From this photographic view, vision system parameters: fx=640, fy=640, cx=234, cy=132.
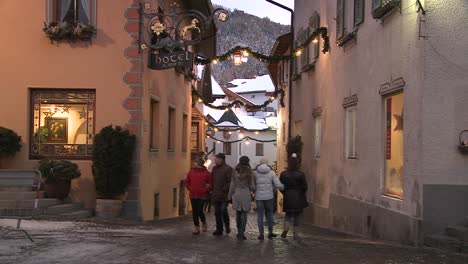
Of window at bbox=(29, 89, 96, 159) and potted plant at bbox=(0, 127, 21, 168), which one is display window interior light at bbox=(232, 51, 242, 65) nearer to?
Answer: window at bbox=(29, 89, 96, 159)

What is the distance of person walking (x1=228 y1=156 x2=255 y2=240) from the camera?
12.1 m

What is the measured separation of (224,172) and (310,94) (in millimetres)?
9810

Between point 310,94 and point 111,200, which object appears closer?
point 111,200

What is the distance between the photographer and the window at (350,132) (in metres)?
15.5

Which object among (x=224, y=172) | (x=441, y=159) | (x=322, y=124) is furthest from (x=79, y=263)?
(x=322, y=124)

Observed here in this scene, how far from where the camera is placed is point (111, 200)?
50.5 ft

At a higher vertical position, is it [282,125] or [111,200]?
[282,125]

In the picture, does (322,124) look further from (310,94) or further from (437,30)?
(437,30)

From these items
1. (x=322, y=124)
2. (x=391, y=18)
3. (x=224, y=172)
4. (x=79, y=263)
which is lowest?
(x=79, y=263)

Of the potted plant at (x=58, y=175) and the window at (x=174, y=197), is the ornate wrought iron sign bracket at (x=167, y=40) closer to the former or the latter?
the potted plant at (x=58, y=175)

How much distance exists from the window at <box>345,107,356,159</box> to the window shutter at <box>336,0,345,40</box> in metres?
2.06

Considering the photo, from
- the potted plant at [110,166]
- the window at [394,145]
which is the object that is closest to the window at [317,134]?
the potted plant at [110,166]

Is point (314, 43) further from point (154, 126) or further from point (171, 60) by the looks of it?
point (171, 60)

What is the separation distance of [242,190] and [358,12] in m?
5.26
